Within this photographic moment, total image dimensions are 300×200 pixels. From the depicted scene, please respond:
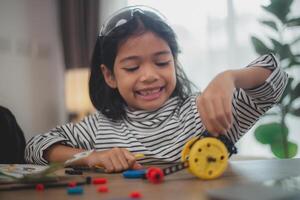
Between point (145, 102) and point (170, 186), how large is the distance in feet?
1.74

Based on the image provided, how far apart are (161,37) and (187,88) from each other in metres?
0.21

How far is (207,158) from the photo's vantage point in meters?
0.56

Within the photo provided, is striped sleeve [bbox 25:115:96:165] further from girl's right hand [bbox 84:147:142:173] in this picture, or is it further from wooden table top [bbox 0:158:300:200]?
wooden table top [bbox 0:158:300:200]

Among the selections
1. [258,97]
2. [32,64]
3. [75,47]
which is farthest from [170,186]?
[75,47]

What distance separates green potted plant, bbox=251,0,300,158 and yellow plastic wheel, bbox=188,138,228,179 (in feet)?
3.92

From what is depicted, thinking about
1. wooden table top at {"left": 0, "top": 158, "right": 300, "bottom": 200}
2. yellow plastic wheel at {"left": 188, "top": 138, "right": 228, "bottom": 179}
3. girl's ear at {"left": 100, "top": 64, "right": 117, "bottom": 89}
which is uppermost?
girl's ear at {"left": 100, "top": 64, "right": 117, "bottom": 89}

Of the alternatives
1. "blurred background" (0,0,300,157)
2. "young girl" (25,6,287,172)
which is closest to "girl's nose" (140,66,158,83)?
"young girl" (25,6,287,172)

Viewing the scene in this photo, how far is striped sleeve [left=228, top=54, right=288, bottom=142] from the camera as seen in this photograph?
0.84m

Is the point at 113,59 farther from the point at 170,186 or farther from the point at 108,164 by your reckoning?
the point at 170,186

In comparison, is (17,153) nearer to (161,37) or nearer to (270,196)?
(161,37)

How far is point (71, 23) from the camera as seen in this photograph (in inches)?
103

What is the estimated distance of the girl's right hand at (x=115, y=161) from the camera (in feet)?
2.35

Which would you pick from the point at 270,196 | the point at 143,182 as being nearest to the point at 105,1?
the point at 143,182

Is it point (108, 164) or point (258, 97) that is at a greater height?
point (258, 97)
